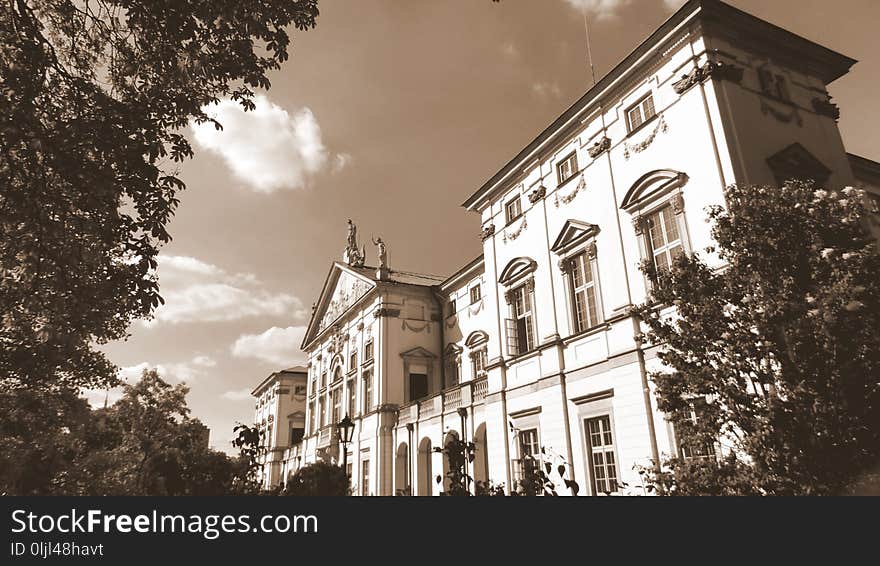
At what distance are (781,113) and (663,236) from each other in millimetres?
4996

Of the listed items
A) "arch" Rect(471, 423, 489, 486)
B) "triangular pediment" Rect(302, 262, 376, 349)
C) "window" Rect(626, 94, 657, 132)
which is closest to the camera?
"window" Rect(626, 94, 657, 132)

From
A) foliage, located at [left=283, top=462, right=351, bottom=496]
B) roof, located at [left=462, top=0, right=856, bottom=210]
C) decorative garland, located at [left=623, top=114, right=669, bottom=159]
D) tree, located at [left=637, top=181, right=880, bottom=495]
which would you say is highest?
roof, located at [left=462, top=0, right=856, bottom=210]

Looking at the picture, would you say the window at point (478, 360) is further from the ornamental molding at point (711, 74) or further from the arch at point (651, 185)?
the ornamental molding at point (711, 74)

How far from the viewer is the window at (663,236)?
15.0 metres

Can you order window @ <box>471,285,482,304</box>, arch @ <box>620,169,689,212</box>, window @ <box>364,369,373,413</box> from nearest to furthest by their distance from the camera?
arch @ <box>620,169,689,212</box> < window @ <box>471,285,482,304</box> < window @ <box>364,369,373,413</box>

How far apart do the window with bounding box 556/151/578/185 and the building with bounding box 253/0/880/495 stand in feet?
0.18

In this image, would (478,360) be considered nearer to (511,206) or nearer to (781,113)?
(511,206)

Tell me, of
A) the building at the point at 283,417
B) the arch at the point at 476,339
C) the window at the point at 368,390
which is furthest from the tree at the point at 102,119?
the building at the point at 283,417

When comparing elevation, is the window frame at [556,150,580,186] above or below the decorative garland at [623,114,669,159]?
above

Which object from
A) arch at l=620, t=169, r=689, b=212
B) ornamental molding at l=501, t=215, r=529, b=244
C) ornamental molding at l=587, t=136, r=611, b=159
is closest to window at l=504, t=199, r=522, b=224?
ornamental molding at l=501, t=215, r=529, b=244

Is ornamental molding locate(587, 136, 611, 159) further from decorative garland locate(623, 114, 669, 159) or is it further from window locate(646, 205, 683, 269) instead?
window locate(646, 205, 683, 269)

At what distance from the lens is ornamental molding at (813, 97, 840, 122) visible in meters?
16.4

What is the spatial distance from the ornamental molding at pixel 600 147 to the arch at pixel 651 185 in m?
2.20

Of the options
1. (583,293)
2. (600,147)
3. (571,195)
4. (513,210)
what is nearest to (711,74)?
(600,147)
